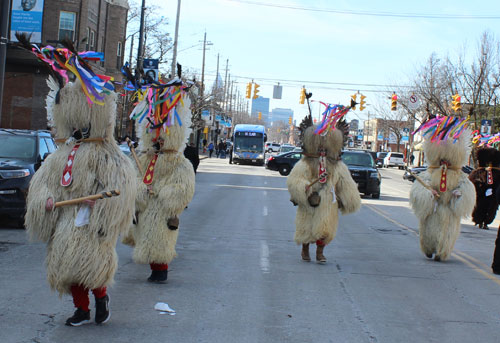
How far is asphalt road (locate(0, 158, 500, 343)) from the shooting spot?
5512 mm

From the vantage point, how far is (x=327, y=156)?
366 inches

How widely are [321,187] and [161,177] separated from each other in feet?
8.83

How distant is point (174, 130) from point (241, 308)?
2310 mm

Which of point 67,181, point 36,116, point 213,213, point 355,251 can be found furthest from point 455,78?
point 67,181

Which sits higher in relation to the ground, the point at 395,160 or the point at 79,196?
the point at 79,196

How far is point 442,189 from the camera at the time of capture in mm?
9805

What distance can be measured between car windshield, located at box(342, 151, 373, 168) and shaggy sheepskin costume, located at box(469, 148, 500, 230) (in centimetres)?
752

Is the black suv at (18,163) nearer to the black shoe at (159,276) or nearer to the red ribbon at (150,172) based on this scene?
the red ribbon at (150,172)

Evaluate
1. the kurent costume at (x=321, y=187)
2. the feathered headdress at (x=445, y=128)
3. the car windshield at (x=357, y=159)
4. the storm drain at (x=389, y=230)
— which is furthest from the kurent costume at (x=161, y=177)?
the car windshield at (x=357, y=159)

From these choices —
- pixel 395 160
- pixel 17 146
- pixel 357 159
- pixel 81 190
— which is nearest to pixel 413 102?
pixel 357 159

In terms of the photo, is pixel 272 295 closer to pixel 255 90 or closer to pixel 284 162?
pixel 284 162

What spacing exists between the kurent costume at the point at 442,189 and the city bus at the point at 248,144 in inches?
1441

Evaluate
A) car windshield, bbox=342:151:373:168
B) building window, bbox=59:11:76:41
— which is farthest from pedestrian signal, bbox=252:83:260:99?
car windshield, bbox=342:151:373:168

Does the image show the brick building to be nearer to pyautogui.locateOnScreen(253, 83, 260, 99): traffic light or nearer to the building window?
the building window
